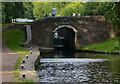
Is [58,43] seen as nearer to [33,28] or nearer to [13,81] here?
[33,28]

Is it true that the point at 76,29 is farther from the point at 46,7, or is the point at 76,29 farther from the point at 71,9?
the point at 46,7

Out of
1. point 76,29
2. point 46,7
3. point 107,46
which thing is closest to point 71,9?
point 46,7

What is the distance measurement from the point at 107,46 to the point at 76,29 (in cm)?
449

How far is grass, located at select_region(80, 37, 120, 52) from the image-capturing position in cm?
3040

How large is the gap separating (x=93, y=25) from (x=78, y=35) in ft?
6.42

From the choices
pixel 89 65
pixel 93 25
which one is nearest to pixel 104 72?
pixel 89 65

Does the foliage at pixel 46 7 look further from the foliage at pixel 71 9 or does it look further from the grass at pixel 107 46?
the grass at pixel 107 46

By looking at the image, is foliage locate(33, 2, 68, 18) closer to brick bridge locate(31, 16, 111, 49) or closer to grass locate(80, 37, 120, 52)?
brick bridge locate(31, 16, 111, 49)

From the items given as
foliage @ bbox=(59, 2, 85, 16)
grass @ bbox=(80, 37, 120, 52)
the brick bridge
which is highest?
foliage @ bbox=(59, 2, 85, 16)

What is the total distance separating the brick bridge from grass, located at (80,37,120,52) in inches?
41.4

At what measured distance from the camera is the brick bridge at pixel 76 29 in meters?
34.8

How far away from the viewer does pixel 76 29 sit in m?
35.2

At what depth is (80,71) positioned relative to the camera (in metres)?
18.0

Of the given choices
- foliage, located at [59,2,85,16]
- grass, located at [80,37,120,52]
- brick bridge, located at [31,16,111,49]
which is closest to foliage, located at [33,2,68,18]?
foliage, located at [59,2,85,16]
